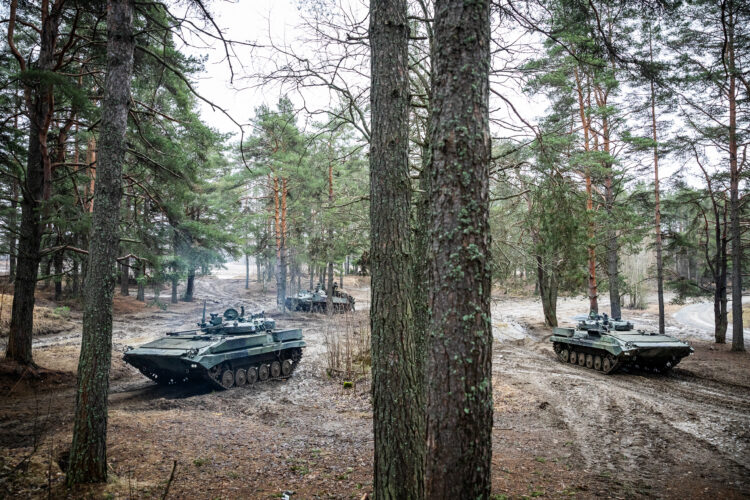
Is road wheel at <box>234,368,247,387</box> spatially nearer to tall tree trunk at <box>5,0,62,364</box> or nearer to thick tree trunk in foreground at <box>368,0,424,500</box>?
tall tree trunk at <box>5,0,62,364</box>

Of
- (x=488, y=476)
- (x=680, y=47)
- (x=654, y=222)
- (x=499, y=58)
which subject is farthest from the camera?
(x=654, y=222)

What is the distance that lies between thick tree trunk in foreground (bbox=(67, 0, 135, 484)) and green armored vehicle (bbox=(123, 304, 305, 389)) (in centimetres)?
438

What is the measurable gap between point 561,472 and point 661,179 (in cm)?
1320

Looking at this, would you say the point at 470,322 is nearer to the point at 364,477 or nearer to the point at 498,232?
the point at 364,477

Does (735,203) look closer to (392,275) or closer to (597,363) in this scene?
(597,363)

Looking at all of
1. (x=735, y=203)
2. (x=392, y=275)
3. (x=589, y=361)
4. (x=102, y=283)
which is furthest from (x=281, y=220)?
(x=392, y=275)

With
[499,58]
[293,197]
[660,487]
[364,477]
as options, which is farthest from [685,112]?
[293,197]

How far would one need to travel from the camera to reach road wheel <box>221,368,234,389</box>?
968cm

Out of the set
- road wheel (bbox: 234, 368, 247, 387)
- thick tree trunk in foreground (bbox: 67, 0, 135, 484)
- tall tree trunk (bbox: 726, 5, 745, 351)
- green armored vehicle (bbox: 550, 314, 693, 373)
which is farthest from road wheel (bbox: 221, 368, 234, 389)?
tall tree trunk (bbox: 726, 5, 745, 351)

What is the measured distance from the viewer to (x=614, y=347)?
11.1 meters

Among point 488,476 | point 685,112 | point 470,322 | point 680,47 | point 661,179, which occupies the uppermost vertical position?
point 680,47

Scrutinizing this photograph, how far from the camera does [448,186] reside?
2.57 m

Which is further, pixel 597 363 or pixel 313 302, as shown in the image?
pixel 313 302

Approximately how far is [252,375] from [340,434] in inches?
176
